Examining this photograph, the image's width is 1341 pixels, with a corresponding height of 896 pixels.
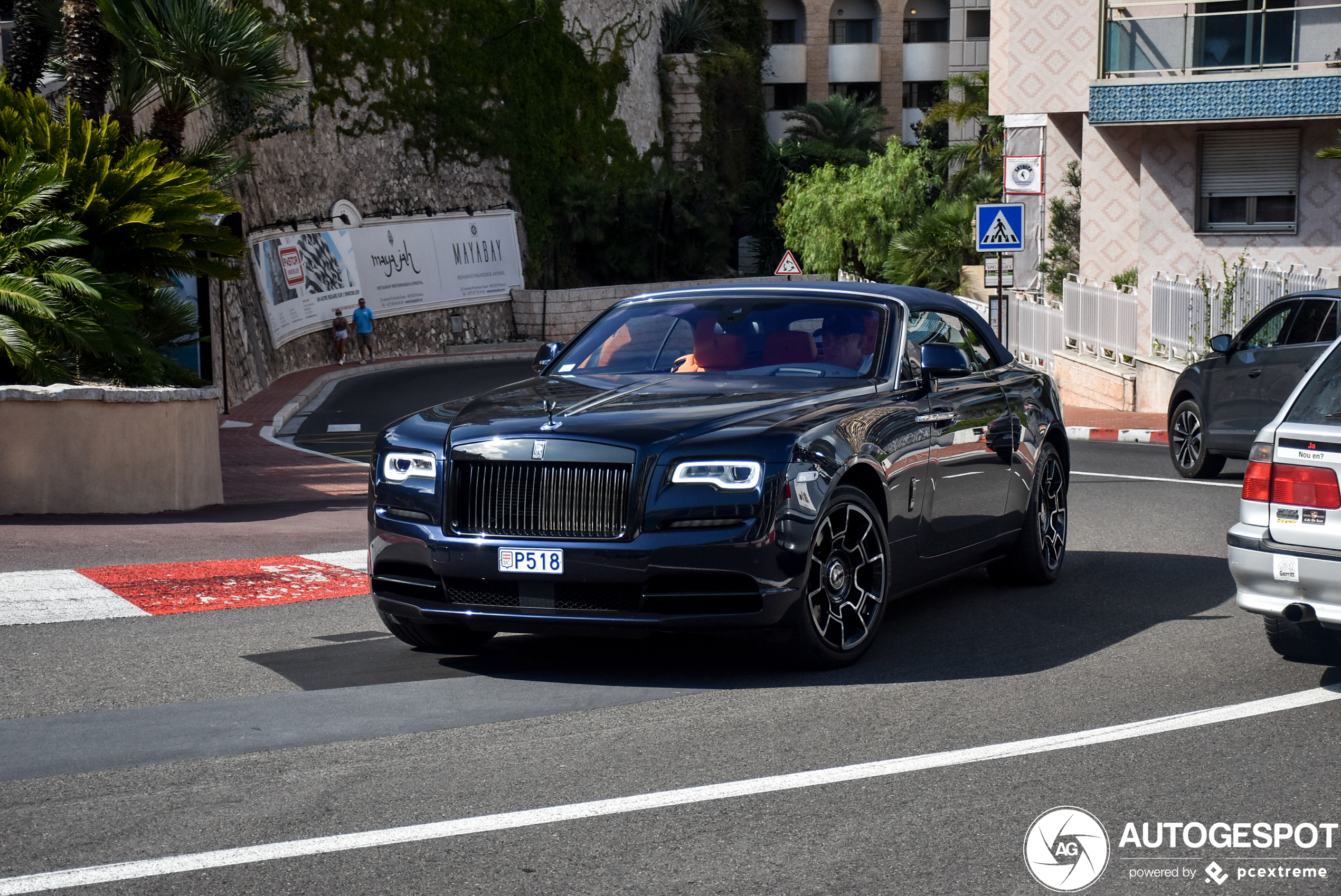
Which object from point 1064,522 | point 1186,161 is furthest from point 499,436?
point 1186,161

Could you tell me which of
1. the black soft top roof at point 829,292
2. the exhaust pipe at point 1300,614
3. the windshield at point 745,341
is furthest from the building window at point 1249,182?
the exhaust pipe at point 1300,614

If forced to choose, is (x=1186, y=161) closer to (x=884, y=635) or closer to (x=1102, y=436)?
(x=1102, y=436)

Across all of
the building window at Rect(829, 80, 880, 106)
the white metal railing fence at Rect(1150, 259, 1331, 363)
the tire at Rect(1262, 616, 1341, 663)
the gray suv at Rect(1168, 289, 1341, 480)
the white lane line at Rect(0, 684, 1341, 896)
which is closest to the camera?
the white lane line at Rect(0, 684, 1341, 896)

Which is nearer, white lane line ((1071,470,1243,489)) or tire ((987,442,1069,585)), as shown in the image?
tire ((987,442,1069,585))

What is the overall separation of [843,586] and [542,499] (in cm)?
135

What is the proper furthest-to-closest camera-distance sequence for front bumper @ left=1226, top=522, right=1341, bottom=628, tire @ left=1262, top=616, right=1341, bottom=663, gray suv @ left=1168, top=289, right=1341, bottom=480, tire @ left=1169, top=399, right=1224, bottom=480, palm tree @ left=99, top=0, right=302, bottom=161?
palm tree @ left=99, top=0, right=302, bottom=161
tire @ left=1169, top=399, right=1224, bottom=480
gray suv @ left=1168, top=289, right=1341, bottom=480
tire @ left=1262, top=616, right=1341, bottom=663
front bumper @ left=1226, top=522, right=1341, bottom=628

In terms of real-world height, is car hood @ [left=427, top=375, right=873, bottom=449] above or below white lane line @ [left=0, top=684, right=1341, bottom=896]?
above

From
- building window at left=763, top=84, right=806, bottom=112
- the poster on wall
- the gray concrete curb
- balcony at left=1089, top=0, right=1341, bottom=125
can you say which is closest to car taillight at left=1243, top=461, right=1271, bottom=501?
the gray concrete curb

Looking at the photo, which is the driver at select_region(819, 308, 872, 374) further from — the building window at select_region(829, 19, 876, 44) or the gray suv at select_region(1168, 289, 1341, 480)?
the building window at select_region(829, 19, 876, 44)

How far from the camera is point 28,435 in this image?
41.2 feet

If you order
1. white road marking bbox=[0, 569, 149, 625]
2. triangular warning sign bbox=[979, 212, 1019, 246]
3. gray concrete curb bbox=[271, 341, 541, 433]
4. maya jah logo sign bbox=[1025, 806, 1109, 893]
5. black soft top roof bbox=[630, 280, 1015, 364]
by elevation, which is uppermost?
triangular warning sign bbox=[979, 212, 1019, 246]

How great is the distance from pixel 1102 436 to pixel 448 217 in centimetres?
2968

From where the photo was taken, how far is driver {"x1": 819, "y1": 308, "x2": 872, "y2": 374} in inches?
307

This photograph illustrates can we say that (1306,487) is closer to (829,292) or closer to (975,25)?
(829,292)
